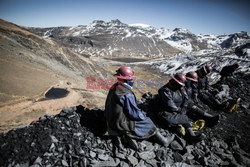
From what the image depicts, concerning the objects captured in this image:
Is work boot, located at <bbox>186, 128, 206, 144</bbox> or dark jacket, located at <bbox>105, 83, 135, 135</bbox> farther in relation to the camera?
work boot, located at <bbox>186, 128, 206, 144</bbox>

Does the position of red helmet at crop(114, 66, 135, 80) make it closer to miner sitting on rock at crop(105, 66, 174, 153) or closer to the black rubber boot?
miner sitting on rock at crop(105, 66, 174, 153)

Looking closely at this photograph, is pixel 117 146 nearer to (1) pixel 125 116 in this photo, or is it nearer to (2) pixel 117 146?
(2) pixel 117 146

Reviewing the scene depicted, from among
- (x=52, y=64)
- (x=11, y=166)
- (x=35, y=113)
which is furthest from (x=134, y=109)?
(x=52, y=64)

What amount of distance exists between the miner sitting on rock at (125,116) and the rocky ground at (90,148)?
0.36 meters

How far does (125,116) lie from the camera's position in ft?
13.2

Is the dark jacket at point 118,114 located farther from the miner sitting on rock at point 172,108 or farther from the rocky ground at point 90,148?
the miner sitting on rock at point 172,108

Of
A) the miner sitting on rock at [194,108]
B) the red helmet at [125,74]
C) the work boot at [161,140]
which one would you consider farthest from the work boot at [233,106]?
the red helmet at [125,74]

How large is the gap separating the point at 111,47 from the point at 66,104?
9025 cm

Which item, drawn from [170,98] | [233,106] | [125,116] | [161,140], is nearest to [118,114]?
[125,116]

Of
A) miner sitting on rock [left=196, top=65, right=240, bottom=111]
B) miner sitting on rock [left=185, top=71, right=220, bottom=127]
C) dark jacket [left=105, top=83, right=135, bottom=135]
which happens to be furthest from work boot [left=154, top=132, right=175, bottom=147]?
miner sitting on rock [left=196, top=65, right=240, bottom=111]

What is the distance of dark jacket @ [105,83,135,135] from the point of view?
3.89 meters

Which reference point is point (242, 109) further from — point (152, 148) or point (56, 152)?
point (56, 152)

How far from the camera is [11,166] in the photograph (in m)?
3.49

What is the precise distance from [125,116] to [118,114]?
0.22 metres
